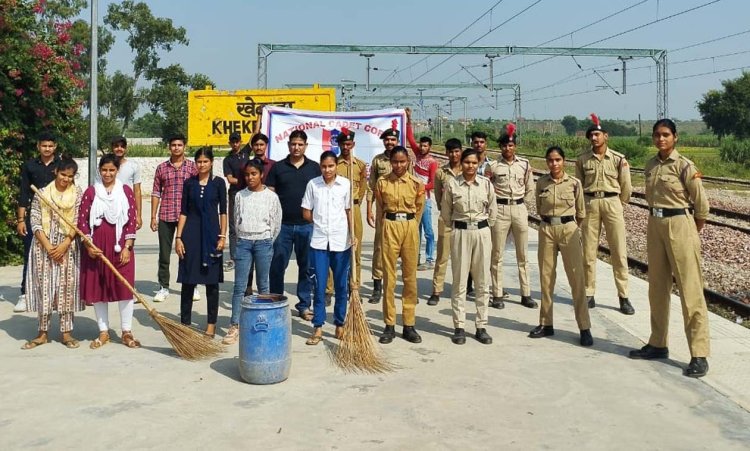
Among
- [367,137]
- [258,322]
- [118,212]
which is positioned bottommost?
[258,322]

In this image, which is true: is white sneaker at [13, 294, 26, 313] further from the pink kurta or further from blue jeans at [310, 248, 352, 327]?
Result: blue jeans at [310, 248, 352, 327]

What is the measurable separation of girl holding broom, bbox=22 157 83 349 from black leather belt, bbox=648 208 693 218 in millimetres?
4815

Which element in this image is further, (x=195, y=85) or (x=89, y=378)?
(x=195, y=85)

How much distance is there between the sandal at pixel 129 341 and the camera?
229 inches

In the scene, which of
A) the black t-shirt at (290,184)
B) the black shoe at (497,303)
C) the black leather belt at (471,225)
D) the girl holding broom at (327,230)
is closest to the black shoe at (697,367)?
the black leather belt at (471,225)

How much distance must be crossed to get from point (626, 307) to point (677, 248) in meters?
1.88

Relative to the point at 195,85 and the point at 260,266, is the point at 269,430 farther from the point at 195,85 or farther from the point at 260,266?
the point at 195,85

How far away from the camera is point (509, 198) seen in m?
7.33

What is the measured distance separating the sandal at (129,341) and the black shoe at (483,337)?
2948 millimetres

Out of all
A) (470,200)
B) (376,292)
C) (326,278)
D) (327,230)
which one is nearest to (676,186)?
(470,200)

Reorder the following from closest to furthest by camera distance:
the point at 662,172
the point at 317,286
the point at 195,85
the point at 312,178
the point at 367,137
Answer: the point at 662,172 < the point at 317,286 < the point at 312,178 < the point at 367,137 < the point at 195,85

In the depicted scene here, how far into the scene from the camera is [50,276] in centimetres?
579

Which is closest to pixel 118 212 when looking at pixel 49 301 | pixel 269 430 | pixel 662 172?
pixel 49 301

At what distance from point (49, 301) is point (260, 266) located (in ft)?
5.86
